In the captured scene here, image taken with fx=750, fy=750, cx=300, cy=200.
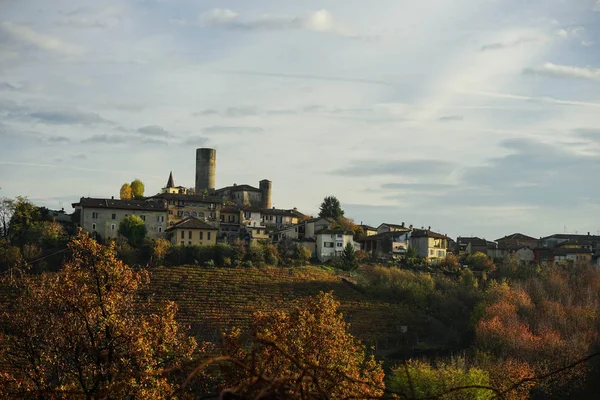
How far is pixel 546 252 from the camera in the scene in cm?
9400

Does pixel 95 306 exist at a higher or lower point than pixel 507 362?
higher

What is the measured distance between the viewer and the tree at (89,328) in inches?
632

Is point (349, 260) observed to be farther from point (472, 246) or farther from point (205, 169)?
point (205, 169)

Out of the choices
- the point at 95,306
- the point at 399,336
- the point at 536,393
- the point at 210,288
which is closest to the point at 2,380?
the point at 95,306

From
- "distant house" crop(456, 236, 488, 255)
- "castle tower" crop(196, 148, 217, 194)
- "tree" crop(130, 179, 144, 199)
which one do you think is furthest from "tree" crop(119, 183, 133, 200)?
"distant house" crop(456, 236, 488, 255)

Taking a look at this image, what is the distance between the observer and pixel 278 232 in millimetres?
88812

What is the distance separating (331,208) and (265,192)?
481 inches

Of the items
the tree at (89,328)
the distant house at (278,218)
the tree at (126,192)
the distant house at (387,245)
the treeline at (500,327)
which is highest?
the tree at (126,192)

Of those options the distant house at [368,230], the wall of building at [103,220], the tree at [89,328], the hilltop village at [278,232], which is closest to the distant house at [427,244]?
the hilltop village at [278,232]

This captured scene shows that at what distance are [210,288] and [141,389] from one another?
→ 5063 centimetres

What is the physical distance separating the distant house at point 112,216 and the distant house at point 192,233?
2.05 metres

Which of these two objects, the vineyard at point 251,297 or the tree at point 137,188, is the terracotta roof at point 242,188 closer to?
the tree at point 137,188

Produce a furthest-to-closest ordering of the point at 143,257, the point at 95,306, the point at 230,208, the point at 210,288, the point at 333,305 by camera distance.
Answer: the point at 230,208
the point at 143,257
the point at 210,288
the point at 333,305
the point at 95,306

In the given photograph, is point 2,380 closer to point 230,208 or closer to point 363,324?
point 363,324
